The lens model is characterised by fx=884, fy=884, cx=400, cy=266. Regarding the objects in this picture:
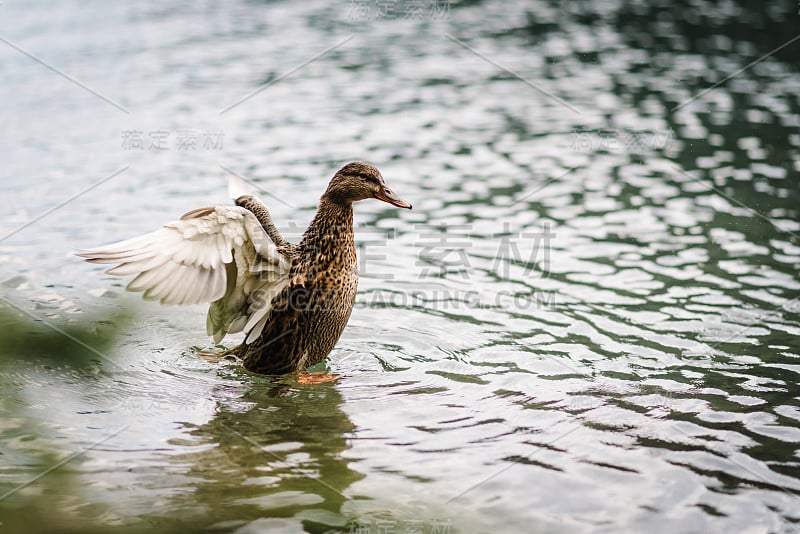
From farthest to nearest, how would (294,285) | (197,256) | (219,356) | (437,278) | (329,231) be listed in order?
(437,278), (219,356), (329,231), (294,285), (197,256)

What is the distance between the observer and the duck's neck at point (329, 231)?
20.3 feet

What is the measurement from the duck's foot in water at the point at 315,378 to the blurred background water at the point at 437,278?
0.19 feet

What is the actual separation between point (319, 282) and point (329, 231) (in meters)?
0.37

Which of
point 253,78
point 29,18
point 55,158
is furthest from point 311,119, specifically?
point 29,18

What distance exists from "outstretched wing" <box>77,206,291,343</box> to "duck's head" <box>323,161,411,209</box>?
25.1 inches

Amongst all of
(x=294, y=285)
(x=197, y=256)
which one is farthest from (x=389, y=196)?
(x=197, y=256)

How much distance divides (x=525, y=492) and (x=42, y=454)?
2765 mm

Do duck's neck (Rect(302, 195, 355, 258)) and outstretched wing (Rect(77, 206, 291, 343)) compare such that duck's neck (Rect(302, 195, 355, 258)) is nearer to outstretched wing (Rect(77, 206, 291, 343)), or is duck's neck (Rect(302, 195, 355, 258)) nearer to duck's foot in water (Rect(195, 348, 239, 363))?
outstretched wing (Rect(77, 206, 291, 343))

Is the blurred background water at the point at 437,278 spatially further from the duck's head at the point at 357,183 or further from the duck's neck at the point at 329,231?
the duck's head at the point at 357,183

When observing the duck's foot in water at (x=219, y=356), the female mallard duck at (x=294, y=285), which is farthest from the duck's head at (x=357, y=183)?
the duck's foot in water at (x=219, y=356)

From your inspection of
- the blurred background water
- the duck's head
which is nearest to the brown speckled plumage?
the duck's head

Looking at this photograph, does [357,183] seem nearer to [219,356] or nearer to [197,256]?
[197,256]

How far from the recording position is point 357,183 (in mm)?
6172

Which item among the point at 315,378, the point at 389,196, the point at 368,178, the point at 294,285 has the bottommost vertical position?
the point at 315,378
